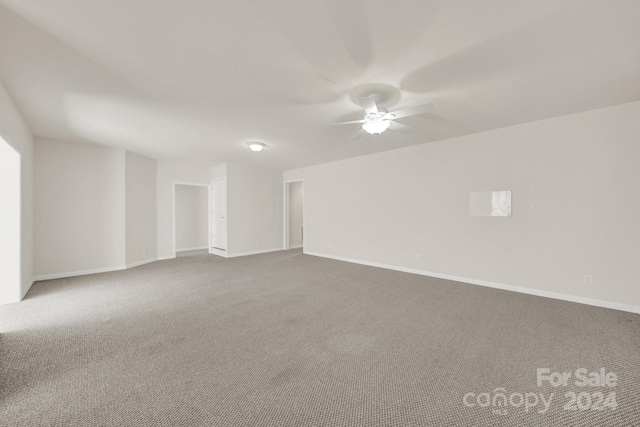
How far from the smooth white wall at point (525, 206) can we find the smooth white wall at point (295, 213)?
320cm

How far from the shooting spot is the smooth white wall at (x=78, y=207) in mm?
4574

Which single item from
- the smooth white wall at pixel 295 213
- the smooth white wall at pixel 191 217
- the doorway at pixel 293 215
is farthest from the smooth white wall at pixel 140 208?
the smooth white wall at pixel 295 213

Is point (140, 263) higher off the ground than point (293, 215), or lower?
lower

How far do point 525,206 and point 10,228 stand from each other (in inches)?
294

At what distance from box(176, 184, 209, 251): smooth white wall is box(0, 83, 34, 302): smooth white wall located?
3782 millimetres

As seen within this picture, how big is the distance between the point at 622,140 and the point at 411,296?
10.9 feet

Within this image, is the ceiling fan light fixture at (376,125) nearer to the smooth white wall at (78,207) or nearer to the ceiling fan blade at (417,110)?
the ceiling fan blade at (417,110)

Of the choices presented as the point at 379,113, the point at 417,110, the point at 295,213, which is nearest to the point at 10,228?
the point at 379,113

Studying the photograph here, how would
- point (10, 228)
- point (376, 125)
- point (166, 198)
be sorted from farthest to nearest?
point (166, 198), point (10, 228), point (376, 125)

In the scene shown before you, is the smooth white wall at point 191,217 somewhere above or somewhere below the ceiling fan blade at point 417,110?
below

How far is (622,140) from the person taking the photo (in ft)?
10.5

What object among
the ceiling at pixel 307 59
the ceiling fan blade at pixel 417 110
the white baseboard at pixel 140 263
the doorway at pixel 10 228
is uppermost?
the ceiling at pixel 307 59

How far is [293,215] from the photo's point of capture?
874cm

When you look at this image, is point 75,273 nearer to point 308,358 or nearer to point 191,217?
point 191,217
